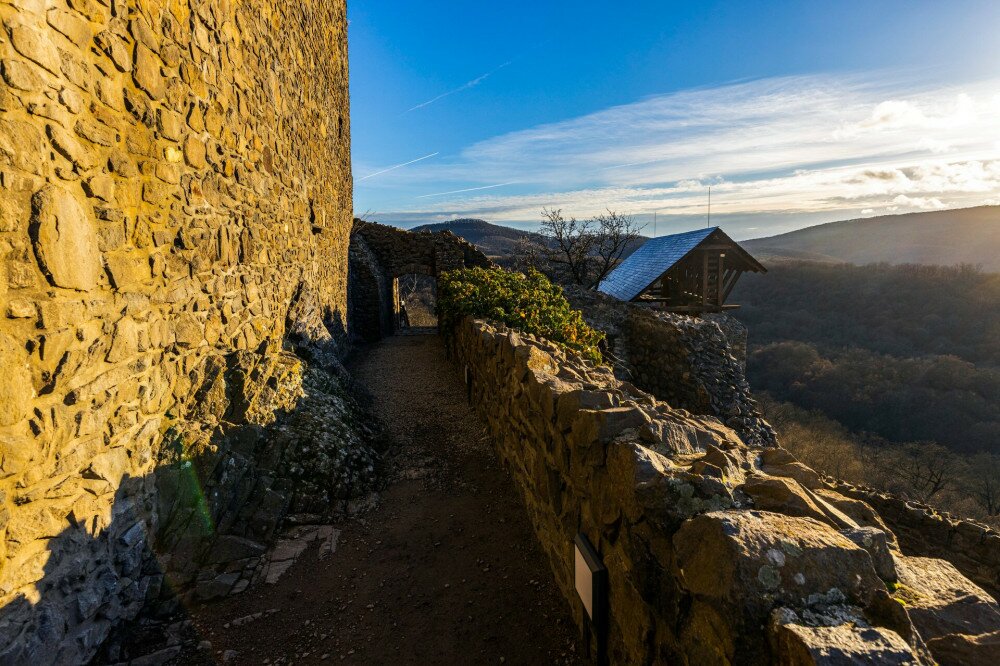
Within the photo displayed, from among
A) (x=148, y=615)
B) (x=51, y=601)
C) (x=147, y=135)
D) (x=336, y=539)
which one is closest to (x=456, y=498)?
(x=336, y=539)

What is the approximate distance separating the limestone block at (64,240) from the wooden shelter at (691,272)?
51.8 ft

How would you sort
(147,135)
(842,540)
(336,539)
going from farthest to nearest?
(336,539) → (147,135) → (842,540)

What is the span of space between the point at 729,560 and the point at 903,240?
10113 cm

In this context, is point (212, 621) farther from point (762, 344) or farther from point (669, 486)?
point (762, 344)

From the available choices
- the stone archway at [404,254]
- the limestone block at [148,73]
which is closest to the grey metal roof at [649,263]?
the stone archway at [404,254]

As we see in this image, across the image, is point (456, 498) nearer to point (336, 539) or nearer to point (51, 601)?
point (336, 539)

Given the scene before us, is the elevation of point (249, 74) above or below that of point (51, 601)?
above

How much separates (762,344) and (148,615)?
39934mm

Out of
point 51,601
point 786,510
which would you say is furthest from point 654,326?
point 51,601

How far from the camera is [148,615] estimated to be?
3238mm

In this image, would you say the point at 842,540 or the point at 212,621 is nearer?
the point at 842,540

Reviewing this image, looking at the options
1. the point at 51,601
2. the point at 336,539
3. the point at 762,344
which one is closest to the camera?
the point at 51,601

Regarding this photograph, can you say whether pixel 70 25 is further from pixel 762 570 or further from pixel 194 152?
pixel 762 570

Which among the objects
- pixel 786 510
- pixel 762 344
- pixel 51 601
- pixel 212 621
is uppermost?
pixel 786 510
